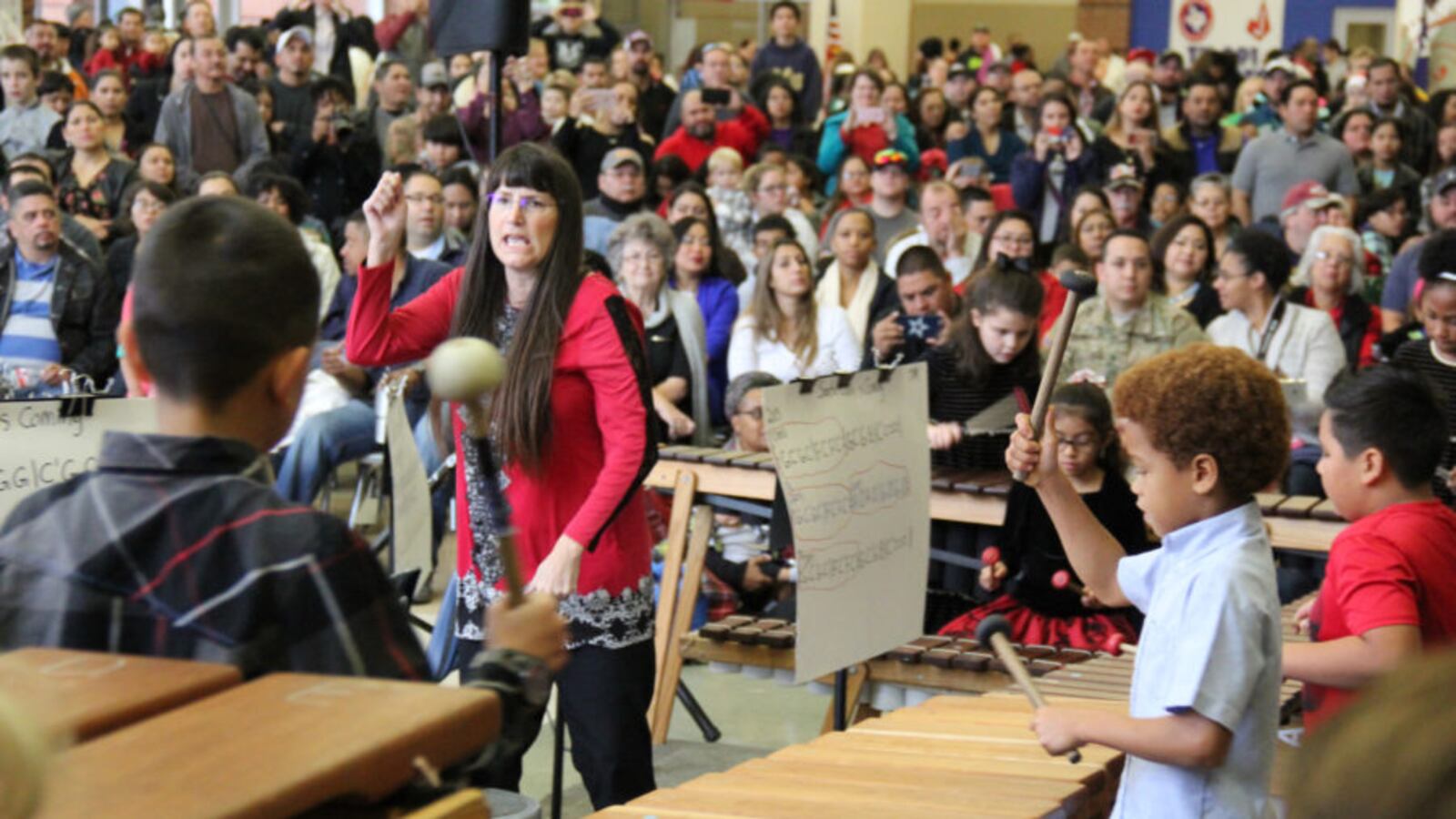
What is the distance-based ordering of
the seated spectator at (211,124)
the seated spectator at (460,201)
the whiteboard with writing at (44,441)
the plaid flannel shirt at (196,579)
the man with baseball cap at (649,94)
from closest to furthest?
the plaid flannel shirt at (196,579) → the whiteboard with writing at (44,441) → the seated spectator at (460,201) → the seated spectator at (211,124) → the man with baseball cap at (649,94)

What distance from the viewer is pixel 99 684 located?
5.70 feet

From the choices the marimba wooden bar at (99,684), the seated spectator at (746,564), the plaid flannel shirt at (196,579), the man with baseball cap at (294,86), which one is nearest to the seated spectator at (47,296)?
the seated spectator at (746,564)

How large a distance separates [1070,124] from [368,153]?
15.6 feet

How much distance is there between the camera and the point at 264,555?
196 centimetres

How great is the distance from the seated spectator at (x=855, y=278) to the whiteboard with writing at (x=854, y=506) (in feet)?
12.9

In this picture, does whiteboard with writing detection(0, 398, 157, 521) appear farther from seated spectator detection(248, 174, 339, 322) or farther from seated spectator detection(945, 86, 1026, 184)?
seated spectator detection(945, 86, 1026, 184)

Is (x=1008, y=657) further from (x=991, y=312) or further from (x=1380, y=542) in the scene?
(x=991, y=312)

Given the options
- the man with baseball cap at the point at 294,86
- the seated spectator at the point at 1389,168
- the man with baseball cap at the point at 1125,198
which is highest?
the man with baseball cap at the point at 294,86

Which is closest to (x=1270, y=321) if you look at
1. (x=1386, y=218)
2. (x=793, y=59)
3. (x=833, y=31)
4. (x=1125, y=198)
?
(x=1125, y=198)

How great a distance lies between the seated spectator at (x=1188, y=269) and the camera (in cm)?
919

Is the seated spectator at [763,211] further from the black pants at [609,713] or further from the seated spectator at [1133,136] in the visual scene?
the black pants at [609,713]

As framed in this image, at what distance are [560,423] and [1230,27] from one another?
2074 centimetres

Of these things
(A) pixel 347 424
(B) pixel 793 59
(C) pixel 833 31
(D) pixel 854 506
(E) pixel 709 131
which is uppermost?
(C) pixel 833 31

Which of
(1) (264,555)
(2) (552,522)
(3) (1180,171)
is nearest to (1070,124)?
(3) (1180,171)
